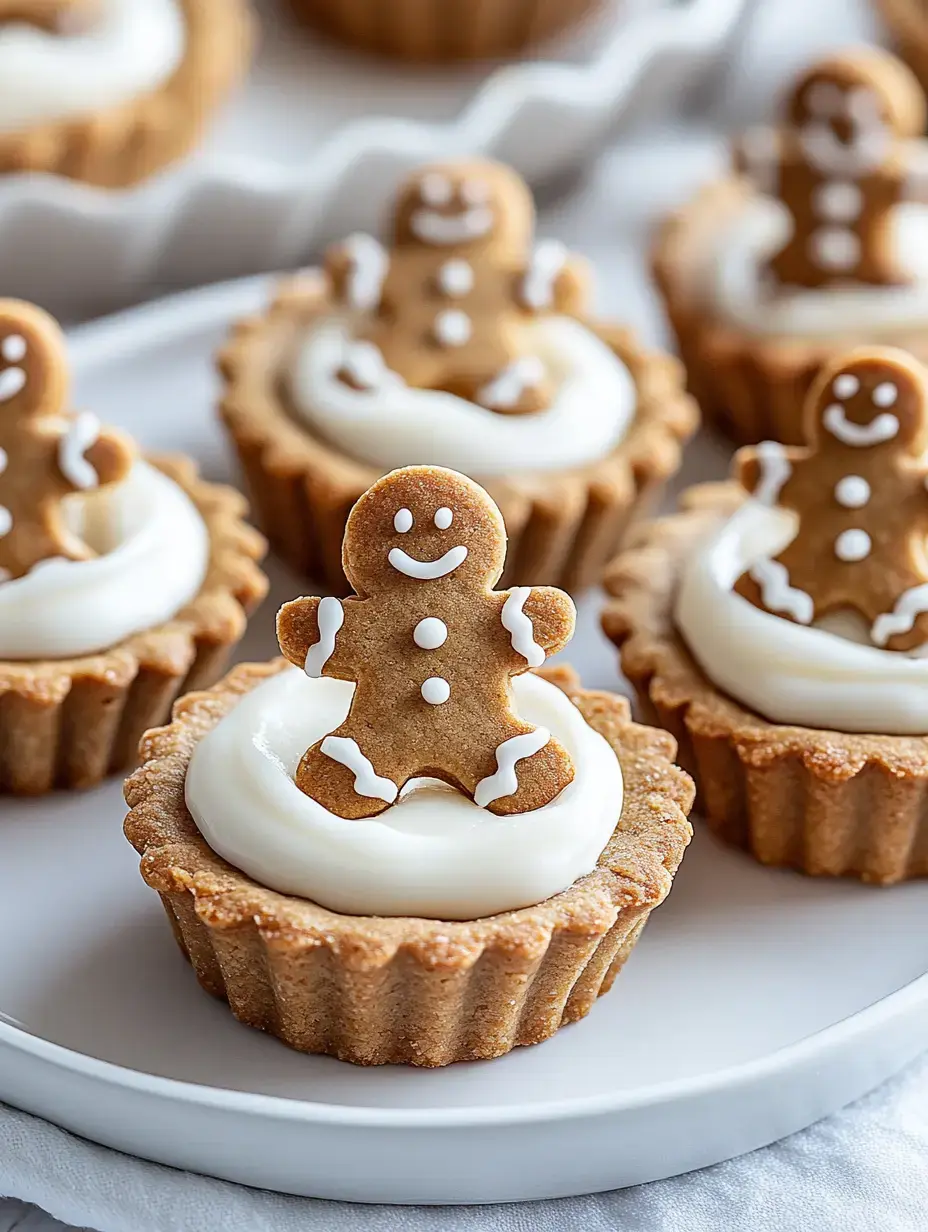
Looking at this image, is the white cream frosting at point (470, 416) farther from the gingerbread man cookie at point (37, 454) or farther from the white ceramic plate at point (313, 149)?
the white ceramic plate at point (313, 149)

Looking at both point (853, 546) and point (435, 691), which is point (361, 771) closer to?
point (435, 691)

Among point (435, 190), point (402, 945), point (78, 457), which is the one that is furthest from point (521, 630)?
point (435, 190)

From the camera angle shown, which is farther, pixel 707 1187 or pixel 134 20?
pixel 134 20

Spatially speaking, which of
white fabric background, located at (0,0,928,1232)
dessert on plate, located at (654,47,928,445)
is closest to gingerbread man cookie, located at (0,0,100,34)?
dessert on plate, located at (654,47,928,445)

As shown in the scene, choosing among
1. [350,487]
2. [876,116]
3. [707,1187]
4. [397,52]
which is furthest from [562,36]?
[707,1187]

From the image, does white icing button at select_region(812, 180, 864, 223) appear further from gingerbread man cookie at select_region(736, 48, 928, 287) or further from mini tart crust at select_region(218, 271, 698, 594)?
mini tart crust at select_region(218, 271, 698, 594)

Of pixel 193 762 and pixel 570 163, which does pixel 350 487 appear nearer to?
pixel 193 762

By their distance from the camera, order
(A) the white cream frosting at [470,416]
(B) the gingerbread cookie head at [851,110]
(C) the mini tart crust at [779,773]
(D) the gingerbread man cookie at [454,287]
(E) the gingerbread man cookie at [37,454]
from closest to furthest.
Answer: (C) the mini tart crust at [779,773] < (E) the gingerbread man cookie at [37,454] < (A) the white cream frosting at [470,416] < (D) the gingerbread man cookie at [454,287] < (B) the gingerbread cookie head at [851,110]

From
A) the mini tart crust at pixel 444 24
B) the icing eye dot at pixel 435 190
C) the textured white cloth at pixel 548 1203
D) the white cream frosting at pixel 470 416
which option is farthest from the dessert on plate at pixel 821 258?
the textured white cloth at pixel 548 1203
